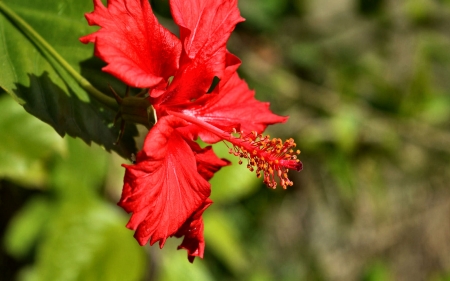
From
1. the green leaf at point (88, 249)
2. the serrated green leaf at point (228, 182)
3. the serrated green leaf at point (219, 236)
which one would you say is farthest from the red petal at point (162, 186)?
the serrated green leaf at point (219, 236)

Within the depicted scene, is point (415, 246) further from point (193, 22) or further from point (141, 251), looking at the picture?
point (193, 22)

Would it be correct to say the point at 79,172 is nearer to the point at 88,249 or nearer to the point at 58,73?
the point at 88,249

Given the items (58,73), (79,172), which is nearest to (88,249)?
(79,172)

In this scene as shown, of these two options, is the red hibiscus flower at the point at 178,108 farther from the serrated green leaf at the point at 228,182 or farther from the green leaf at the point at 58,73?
the serrated green leaf at the point at 228,182

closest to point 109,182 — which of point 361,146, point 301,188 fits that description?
point 361,146

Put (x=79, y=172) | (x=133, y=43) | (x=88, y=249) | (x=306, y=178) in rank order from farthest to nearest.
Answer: (x=306, y=178)
(x=79, y=172)
(x=88, y=249)
(x=133, y=43)

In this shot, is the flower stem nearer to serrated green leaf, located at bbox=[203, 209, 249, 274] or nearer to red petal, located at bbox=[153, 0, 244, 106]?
red petal, located at bbox=[153, 0, 244, 106]
